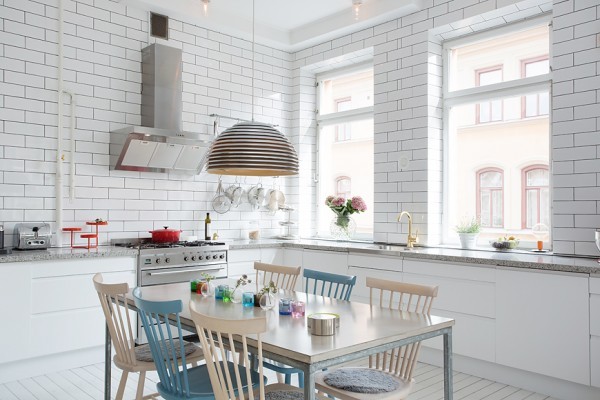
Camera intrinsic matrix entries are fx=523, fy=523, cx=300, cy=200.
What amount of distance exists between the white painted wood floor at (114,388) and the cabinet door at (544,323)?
216 mm

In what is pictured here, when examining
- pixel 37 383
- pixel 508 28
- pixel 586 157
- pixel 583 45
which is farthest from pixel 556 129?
pixel 37 383

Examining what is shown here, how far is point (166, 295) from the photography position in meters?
3.13

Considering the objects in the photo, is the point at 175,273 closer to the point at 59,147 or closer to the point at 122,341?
the point at 59,147

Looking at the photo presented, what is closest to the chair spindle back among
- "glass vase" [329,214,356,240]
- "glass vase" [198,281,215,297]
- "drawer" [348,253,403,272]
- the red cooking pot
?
"glass vase" [198,281,215,297]

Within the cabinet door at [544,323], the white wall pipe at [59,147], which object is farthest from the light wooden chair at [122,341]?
the cabinet door at [544,323]

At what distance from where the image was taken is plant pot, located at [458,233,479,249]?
4.71 m

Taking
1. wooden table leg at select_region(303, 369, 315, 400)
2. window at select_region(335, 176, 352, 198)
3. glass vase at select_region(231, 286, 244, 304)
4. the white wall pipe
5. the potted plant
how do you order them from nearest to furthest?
wooden table leg at select_region(303, 369, 315, 400)
glass vase at select_region(231, 286, 244, 304)
the white wall pipe
the potted plant
window at select_region(335, 176, 352, 198)

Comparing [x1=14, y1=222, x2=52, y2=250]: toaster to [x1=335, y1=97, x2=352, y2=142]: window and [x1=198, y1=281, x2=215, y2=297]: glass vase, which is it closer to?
[x1=198, y1=281, x2=215, y2=297]: glass vase

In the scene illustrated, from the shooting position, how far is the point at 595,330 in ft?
10.9

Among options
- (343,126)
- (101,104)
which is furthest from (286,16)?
(101,104)

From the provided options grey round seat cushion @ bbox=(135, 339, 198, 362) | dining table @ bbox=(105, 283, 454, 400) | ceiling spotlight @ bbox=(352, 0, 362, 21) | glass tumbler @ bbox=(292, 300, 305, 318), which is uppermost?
ceiling spotlight @ bbox=(352, 0, 362, 21)

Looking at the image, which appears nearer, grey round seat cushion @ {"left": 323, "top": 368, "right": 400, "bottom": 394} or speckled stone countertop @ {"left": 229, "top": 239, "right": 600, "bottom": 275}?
grey round seat cushion @ {"left": 323, "top": 368, "right": 400, "bottom": 394}

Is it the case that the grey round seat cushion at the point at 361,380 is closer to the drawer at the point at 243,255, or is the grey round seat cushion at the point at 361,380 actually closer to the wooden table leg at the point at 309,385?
the wooden table leg at the point at 309,385

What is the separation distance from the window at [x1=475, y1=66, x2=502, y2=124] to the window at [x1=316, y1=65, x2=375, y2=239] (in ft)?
4.03
